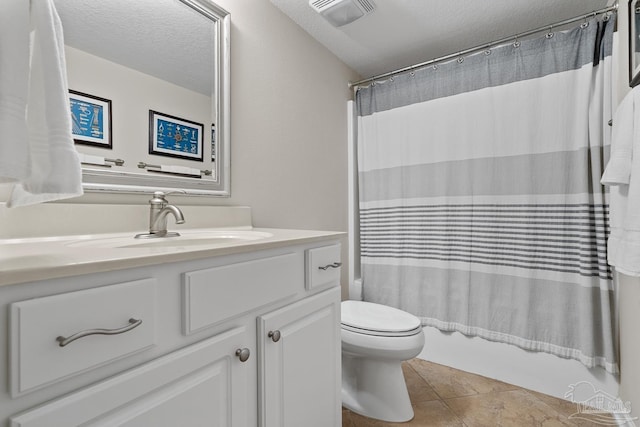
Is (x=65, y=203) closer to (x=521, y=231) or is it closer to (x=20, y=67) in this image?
(x=20, y=67)

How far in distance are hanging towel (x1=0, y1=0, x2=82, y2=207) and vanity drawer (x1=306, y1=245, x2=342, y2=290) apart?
2.06 ft

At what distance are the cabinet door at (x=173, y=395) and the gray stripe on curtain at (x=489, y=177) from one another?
1588mm

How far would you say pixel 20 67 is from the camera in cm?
49

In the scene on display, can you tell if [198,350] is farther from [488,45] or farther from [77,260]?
[488,45]

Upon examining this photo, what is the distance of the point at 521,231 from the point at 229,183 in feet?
5.17

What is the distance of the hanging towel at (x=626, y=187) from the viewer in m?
0.98

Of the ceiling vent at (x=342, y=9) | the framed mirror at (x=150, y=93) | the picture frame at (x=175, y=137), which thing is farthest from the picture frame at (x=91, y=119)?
the ceiling vent at (x=342, y=9)

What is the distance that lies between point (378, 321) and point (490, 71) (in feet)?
5.12

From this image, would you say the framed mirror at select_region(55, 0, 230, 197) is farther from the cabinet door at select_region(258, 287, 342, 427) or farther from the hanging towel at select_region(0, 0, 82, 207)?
the cabinet door at select_region(258, 287, 342, 427)

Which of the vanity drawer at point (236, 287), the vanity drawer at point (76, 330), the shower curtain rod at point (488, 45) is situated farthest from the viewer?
the shower curtain rod at point (488, 45)

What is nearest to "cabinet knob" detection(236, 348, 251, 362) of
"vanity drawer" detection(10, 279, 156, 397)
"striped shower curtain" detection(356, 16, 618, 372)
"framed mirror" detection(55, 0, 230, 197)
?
"vanity drawer" detection(10, 279, 156, 397)

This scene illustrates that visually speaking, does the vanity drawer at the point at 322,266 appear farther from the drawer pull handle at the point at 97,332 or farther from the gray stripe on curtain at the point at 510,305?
the gray stripe on curtain at the point at 510,305

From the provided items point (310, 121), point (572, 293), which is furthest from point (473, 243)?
point (310, 121)

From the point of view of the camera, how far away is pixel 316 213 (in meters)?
1.95
